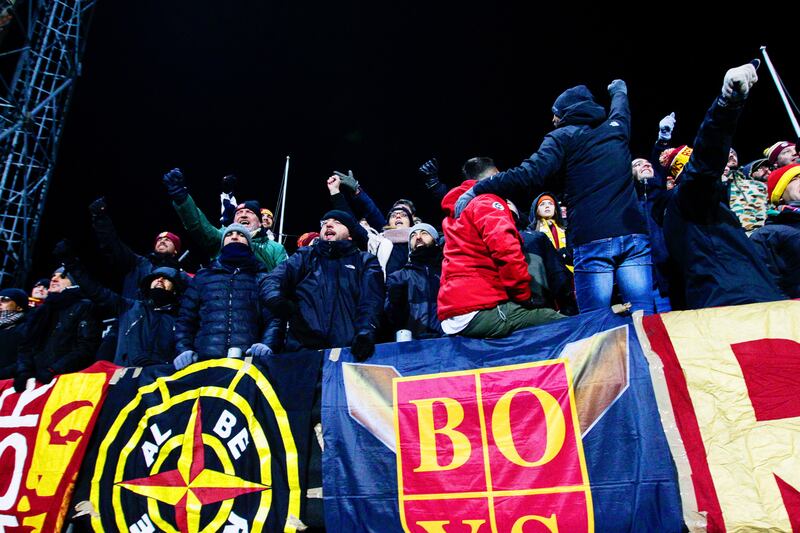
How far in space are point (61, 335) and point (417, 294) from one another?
3.50 meters

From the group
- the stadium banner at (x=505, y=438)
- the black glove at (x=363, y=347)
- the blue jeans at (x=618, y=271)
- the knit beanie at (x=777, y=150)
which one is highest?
the knit beanie at (x=777, y=150)

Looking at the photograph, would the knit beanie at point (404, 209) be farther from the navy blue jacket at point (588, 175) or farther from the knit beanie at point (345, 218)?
the navy blue jacket at point (588, 175)

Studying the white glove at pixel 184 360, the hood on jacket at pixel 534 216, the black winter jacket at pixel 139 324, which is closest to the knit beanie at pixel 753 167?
the hood on jacket at pixel 534 216

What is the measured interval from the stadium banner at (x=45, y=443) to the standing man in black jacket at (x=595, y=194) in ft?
10.5

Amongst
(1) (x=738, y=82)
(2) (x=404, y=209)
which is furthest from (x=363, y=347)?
(1) (x=738, y=82)

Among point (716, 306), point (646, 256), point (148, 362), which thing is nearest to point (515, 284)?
point (646, 256)

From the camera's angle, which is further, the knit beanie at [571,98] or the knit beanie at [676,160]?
the knit beanie at [676,160]

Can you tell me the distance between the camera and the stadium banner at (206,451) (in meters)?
3.69

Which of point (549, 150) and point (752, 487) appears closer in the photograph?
point (752, 487)

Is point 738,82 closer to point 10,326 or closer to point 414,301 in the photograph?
point 414,301

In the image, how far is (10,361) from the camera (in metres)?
5.89

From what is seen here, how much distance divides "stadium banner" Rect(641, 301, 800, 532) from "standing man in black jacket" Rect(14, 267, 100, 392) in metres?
4.76

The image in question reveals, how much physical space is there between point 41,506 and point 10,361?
2452 millimetres

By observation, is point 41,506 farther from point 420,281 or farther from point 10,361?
point 420,281
